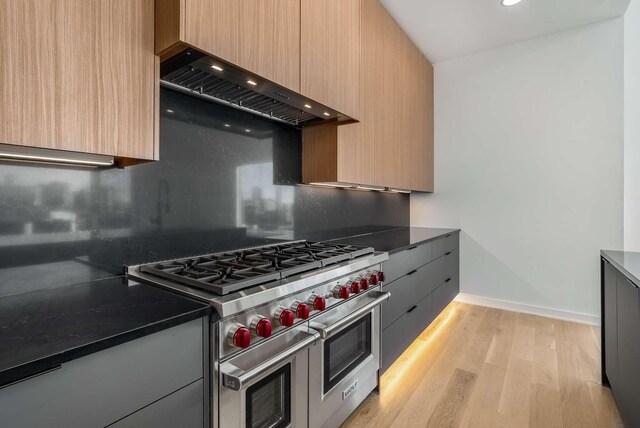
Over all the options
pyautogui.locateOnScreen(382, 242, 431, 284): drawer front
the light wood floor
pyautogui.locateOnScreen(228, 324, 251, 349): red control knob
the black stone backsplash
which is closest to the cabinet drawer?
pyautogui.locateOnScreen(382, 242, 431, 284): drawer front

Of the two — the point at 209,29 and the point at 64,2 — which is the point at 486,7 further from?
the point at 64,2

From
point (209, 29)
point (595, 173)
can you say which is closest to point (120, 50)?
point (209, 29)

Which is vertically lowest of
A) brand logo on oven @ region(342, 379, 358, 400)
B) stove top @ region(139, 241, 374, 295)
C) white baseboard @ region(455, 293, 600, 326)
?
white baseboard @ region(455, 293, 600, 326)

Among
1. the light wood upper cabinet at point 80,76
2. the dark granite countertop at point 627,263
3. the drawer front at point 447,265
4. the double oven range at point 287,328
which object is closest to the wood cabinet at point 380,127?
the double oven range at point 287,328

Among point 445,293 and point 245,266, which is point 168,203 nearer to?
point 245,266

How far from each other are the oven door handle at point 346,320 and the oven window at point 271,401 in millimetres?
174

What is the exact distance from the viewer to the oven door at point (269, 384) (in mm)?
929

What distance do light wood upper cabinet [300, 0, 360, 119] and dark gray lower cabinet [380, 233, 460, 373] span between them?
980mm

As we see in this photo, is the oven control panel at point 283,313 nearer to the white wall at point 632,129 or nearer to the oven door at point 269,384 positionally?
the oven door at point 269,384

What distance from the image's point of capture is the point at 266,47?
123 centimetres

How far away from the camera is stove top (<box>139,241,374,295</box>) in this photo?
3.40ft

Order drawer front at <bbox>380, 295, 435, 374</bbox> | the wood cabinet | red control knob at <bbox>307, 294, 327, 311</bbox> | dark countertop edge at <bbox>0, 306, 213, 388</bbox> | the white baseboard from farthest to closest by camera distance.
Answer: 1. the white baseboard
2. the wood cabinet
3. drawer front at <bbox>380, 295, 435, 374</bbox>
4. red control knob at <bbox>307, 294, 327, 311</bbox>
5. dark countertop edge at <bbox>0, 306, 213, 388</bbox>

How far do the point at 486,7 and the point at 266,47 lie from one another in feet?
7.14

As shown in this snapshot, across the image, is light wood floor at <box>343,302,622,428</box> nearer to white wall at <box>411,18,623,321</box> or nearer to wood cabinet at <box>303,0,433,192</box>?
white wall at <box>411,18,623,321</box>
